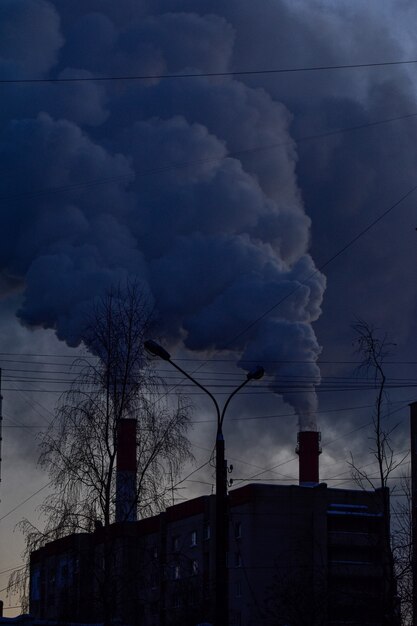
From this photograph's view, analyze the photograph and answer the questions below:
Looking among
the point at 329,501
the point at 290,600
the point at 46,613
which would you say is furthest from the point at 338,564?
the point at 290,600

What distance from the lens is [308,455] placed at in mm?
69188

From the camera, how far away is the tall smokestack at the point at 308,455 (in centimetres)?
6704

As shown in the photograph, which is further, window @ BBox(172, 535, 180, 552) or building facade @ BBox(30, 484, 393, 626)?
window @ BBox(172, 535, 180, 552)

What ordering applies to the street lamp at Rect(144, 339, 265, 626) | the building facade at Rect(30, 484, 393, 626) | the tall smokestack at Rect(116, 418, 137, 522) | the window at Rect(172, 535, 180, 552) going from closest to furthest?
the street lamp at Rect(144, 339, 265, 626), the tall smokestack at Rect(116, 418, 137, 522), the building facade at Rect(30, 484, 393, 626), the window at Rect(172, 535, 180, 552)

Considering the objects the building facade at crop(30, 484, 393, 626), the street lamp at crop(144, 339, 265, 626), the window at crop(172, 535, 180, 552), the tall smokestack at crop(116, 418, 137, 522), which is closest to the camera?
the street lamp at crop(144, 339, 265, 626)

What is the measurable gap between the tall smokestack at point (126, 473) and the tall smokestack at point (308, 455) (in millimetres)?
31826

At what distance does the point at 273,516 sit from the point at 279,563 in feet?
9.62

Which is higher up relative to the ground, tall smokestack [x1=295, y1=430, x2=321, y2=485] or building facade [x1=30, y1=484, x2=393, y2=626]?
tall smokestack [x1=295, y1=430, x2=321, y2=485]

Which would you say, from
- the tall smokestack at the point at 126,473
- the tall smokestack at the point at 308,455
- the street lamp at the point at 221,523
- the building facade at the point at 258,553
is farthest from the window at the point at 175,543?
the street lamp at the point at 221,523

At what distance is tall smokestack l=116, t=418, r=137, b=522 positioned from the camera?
3347 cm

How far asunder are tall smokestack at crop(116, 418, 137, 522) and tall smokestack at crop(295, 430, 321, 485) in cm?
3183

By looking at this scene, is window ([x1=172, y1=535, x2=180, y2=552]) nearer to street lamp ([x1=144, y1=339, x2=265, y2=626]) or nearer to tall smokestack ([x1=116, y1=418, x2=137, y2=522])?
tall smokestack ([x1=116, y1=418, x2=137, y2=522])

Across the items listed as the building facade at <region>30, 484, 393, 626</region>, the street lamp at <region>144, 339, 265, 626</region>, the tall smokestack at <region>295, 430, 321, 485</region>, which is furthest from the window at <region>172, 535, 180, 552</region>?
the street lamp at <region>144, 339, 265, 626</region>

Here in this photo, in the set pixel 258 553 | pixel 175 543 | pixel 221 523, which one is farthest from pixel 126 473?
pixel 175 543
